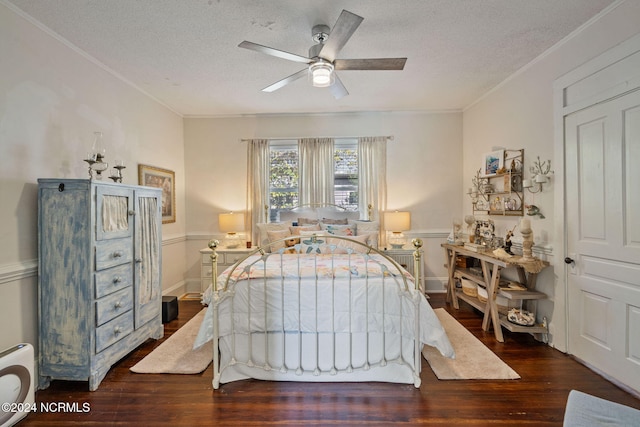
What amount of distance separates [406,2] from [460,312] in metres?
3.67

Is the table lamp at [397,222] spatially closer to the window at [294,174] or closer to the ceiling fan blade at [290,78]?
the window at [294,174]

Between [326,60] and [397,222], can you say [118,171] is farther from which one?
[397,222]

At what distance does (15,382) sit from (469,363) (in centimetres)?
345

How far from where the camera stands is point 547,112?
300 cm

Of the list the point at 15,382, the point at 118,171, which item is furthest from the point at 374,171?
the point at 15,382

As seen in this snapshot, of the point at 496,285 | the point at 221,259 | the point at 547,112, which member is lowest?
the point at 496,285

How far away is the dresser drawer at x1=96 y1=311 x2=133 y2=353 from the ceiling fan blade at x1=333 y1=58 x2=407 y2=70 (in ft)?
9.74

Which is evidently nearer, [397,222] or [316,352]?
[316,352]

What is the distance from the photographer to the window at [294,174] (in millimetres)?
→ 4879

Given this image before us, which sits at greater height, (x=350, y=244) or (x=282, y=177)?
(x=282, y=177)

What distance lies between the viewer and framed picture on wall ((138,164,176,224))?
3.86 meters

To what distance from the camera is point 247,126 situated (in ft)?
16.0

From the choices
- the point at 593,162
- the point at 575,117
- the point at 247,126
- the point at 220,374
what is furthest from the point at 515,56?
the point at 220,374

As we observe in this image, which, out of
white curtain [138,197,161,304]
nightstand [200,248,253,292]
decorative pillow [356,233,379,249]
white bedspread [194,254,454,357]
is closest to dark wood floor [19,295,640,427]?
white bedspread [194,254,454,357]
